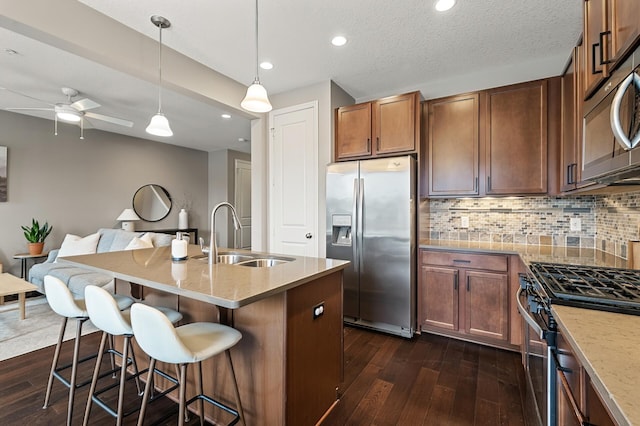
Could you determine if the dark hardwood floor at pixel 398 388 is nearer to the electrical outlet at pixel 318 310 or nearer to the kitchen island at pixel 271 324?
the kitchen island at pixel 271 324

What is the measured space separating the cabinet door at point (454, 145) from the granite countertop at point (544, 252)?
543mm


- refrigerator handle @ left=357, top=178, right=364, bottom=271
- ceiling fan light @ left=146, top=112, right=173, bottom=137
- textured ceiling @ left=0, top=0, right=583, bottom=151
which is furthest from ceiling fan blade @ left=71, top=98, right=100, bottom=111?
refrigerator handle @ left=357, top=178, right=364, bottom=271

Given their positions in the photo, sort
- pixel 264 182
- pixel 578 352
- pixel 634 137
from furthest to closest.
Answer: pixel 264 182 < pixel 634 137 < pixel 578 352

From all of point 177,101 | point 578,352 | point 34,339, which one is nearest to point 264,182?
point 177,101

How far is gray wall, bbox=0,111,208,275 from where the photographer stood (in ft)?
14.4

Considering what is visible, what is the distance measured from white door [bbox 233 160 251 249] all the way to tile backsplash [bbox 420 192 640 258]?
4986 millimetres

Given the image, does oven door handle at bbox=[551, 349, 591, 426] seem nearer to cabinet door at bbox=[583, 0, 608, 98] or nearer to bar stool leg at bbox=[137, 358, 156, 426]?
cabinet door at bbox=[583, 0, 608, 98]

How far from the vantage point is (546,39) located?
2564 millimetres

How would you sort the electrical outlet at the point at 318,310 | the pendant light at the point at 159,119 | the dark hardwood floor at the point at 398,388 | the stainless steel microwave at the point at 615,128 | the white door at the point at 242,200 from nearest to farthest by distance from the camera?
the stainless steel microwave at the point at 615,128 → the electrical outlet at the point at 318,310 → the dark hardwood floor at the point at 398,388 → the pendant light at the point at 159,119 → the white door at the point at 242,200

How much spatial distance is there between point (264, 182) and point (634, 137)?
3.35 metres

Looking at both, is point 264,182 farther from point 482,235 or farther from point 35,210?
point 35,210

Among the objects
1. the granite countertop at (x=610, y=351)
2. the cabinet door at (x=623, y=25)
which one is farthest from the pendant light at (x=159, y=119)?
the granite countertop at (x=610, y=351)

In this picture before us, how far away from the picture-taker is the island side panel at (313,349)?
1.52 metres

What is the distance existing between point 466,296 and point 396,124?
5.94ft
